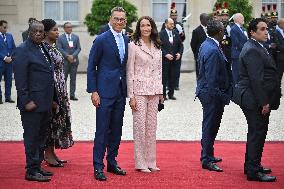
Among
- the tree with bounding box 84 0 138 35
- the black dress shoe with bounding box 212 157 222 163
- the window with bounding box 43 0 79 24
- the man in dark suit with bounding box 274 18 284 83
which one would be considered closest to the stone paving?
the man in dark suit with bounding box 274 18 284 83

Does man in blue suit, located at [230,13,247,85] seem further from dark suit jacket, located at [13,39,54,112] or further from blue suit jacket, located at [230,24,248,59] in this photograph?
dark suit jacket, located at [13,39,54,112]

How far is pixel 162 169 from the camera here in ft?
27.4

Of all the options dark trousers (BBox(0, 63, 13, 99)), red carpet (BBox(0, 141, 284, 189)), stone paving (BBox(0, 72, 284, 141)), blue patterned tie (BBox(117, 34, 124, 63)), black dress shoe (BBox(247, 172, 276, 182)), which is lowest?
stone paving (BBox(0, 72, 284, 141))

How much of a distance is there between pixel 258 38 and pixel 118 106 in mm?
1819

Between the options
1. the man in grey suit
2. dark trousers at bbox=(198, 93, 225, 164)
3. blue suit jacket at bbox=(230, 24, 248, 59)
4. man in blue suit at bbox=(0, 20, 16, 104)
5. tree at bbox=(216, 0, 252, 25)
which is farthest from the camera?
tree at bbox=(216, 0, 252, 25)

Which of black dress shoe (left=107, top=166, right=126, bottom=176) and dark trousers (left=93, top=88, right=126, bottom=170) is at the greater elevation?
dark trousers (left=93, top=88, right=126, bottom=170)

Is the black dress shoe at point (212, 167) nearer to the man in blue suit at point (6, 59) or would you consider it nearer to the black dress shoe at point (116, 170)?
the black dress shoe at point (116, 170)

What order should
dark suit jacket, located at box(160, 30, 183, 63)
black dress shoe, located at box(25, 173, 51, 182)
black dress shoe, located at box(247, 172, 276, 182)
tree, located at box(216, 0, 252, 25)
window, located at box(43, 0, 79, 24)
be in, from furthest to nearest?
1. window, located at box(43, 0, 79, 24)
2. tree, located at box(216, 0, 252, 25)
3. dark suit jacket, located at box(160, 30, 183, 63)
4. black dress shoe, located at box(247, 172, 276, 182)
5. black dress shoe, located at box(25, 173, 51, 182)

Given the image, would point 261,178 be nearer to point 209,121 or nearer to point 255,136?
point 255,136

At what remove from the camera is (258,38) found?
25.6 ft

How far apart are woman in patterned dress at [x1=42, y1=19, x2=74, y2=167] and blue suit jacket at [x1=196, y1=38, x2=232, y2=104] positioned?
173 cm

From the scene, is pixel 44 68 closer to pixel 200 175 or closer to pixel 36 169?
pixel 36 169

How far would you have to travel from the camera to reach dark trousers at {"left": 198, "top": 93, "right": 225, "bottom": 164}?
331 inches

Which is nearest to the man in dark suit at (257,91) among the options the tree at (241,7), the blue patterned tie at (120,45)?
the blue patterned tie at (120,45)
